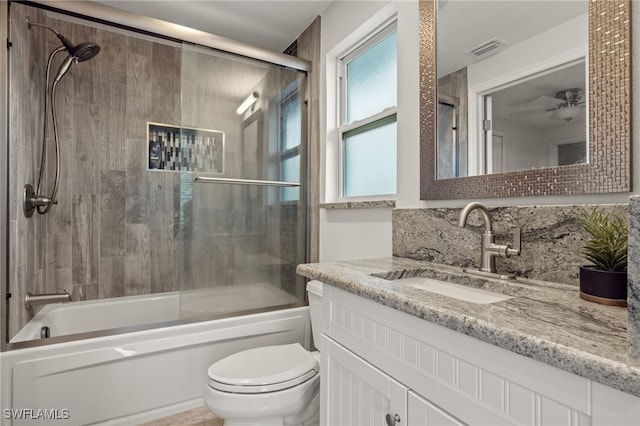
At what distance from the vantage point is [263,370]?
4.28ft

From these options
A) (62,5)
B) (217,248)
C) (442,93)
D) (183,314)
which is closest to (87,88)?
(62,5)

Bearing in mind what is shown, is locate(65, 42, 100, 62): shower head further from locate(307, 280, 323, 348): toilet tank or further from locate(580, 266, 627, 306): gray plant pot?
locate(580, 266, 627, 306): gray plant pot

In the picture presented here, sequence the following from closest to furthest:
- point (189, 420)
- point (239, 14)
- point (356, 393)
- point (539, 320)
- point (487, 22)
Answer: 1. point (539, 320)
2. point (356, 393)
3. point (487, 22)
4. point (189, 420)
5. point (239, 14)

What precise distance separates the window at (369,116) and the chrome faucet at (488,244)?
646 mm

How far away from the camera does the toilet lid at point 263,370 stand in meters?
1.20

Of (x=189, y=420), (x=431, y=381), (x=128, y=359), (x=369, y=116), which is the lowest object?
(x=189, y=420)

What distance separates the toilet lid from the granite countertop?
0.58m

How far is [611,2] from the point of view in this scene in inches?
30.8

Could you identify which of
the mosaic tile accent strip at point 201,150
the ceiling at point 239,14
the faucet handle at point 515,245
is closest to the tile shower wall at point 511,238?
the faucet handle at point 515,245

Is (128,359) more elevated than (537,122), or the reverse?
(537,122)

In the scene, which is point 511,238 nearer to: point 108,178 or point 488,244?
point 488,244

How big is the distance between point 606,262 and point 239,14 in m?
2.41

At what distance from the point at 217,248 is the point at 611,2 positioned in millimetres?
1898

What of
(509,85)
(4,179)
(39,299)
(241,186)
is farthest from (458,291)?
(39,299)
